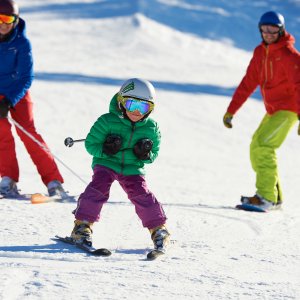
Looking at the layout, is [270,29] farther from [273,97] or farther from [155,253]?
[155,253]

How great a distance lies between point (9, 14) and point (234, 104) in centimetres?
244

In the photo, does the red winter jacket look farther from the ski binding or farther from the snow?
the ski binding

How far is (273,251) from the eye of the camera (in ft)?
17.0

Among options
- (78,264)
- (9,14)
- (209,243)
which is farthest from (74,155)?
(78,264)

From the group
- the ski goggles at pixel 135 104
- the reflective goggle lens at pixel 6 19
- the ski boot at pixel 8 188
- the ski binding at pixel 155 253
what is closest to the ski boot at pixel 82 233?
the ski binding at pixel 155 253

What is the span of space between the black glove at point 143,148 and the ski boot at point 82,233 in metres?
0.57

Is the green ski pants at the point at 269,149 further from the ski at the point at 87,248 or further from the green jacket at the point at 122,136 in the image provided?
the ski at the point at 87,248

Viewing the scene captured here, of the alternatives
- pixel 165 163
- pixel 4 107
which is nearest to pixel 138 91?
pixel 4 107

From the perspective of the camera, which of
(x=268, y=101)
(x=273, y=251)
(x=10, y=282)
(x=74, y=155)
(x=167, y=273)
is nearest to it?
(x=10, y=282)

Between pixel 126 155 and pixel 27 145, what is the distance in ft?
6.70

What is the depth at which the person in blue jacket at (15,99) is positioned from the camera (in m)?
6.51

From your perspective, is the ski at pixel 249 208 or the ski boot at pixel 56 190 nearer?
the ski boot at pixel 56 190

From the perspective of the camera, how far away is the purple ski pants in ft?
16.5

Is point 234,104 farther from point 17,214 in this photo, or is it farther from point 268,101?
point 17,214
